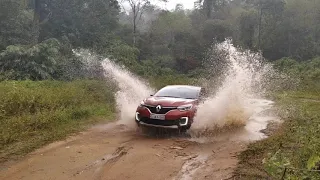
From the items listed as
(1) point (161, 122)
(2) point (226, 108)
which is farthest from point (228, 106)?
(1) point (161, 122)

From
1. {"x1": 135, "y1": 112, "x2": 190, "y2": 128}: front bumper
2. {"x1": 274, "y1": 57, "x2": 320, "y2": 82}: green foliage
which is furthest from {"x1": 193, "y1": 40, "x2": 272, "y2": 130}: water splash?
{"x1": 274, "y1": 57, "x2": 320, "y2": 82}: green foliage

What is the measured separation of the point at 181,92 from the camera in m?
10.7

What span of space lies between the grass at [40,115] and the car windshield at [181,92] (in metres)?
2.72

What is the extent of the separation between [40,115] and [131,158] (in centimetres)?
396

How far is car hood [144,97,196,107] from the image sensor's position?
31.0 feet

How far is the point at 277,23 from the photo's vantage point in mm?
44406

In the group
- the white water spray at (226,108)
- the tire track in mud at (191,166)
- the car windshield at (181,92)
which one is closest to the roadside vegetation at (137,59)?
the white water spray at (226,108)

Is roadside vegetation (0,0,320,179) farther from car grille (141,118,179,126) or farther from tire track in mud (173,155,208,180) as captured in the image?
car grille (141,118,179,126)

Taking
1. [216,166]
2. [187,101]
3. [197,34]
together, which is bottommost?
[216,166]

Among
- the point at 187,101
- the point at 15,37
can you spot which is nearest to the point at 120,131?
the point at 187,101

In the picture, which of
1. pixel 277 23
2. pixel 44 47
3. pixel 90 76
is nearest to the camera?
pixel 44 47

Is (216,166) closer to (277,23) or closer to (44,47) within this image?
(44,47)

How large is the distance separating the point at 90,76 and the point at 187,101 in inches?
500

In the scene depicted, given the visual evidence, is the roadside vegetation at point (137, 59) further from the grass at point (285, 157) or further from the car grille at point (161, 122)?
the car grille at point (161, 122)
